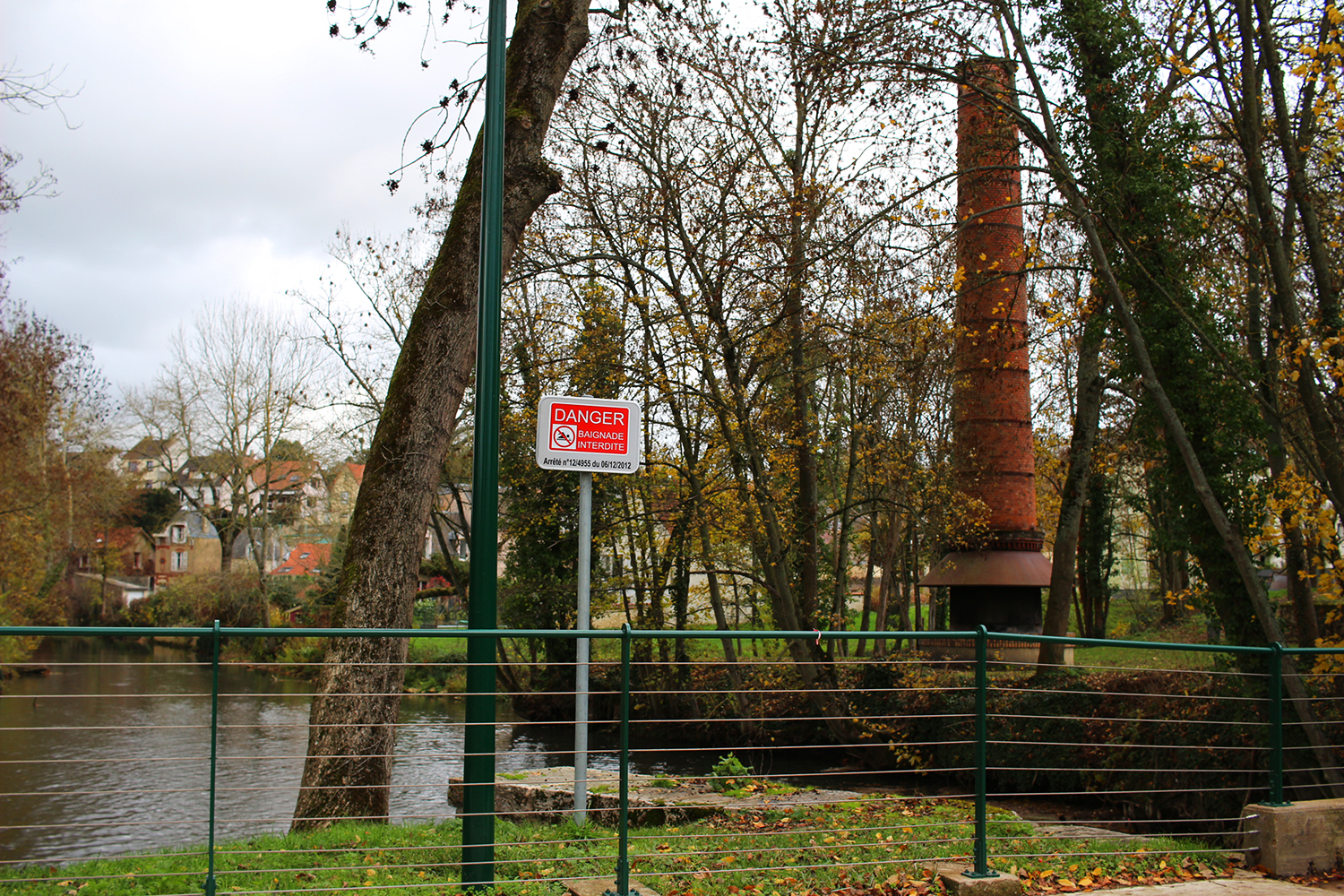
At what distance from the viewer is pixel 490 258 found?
557 centimetres

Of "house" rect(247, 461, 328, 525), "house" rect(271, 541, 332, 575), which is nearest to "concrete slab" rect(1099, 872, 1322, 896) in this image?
"house" rect(247, 461, 328, 525)

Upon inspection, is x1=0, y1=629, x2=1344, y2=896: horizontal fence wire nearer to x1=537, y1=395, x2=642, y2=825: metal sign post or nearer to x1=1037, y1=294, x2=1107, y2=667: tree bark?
x1=1037, y1=294, x2=1107, y2=667: tree bark

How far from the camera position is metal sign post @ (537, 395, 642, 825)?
7090 millimetres

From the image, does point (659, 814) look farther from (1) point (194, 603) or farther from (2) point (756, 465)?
(1) point (194, 603)

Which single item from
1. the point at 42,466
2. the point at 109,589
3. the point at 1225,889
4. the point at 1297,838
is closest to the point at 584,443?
the point at 1225,889

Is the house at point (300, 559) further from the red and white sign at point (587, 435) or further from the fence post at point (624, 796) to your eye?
the fence post at point (624, 796)

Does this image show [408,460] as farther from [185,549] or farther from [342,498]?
[185,549]

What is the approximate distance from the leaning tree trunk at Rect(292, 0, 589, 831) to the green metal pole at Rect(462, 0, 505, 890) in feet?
Answer: 7.49

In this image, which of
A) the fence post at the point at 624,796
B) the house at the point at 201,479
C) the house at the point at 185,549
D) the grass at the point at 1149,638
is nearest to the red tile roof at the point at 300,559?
the house at the point at 201,479

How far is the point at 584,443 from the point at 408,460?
197 centimetres

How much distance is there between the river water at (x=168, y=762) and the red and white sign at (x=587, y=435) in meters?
2.06

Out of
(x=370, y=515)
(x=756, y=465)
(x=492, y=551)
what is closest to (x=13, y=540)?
(x=756, y=465)

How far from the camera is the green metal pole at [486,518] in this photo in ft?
16.9

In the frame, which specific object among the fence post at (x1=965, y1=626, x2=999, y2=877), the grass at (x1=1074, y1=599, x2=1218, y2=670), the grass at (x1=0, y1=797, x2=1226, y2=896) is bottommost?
the grass at (x1=1074, y1=599, x2=1218, y2=670)
